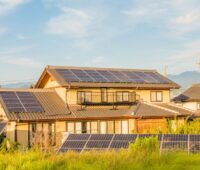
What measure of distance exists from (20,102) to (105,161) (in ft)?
75.0

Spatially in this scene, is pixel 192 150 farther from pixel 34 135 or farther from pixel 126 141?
pixel 34 135

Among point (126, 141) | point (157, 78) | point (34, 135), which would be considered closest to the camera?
point (126, 141)

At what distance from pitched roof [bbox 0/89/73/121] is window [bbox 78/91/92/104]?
5.75ft

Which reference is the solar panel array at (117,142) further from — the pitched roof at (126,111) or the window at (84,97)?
the window at (84,97)

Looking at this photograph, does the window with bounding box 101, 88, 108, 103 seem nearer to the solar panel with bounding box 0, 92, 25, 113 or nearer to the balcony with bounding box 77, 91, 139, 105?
the balcony with bounding box 77, 91, 139, 105

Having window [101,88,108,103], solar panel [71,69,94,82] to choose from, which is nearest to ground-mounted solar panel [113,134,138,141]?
solar panel [71,69,94,82]

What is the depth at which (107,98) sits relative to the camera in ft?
125

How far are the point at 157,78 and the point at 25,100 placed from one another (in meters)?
16.0

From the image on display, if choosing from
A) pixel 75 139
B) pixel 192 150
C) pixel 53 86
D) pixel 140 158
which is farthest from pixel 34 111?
pixel 140 158

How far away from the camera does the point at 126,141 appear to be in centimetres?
1700

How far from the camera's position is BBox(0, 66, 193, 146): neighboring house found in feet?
105

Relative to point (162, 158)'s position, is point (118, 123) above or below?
below

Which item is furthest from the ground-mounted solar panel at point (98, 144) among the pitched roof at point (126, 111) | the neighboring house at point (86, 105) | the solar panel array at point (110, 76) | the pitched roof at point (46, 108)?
the solar panel array at point (110, 76)

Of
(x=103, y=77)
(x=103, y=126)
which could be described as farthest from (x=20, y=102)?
(x=103, y=77)
